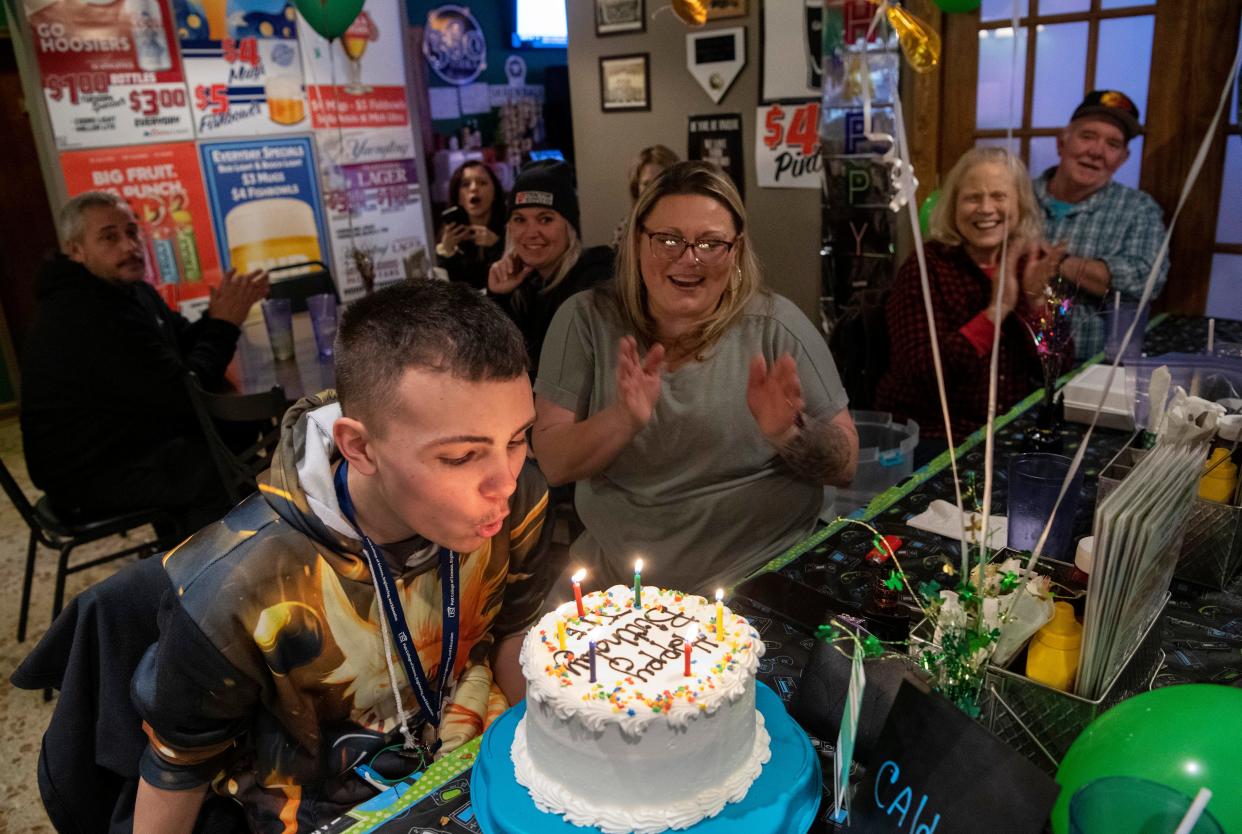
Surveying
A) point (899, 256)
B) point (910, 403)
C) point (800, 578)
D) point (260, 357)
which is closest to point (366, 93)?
point (260, 357)

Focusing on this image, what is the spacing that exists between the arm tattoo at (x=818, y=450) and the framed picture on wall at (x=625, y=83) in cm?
330

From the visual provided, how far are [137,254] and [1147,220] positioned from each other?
12.1ft

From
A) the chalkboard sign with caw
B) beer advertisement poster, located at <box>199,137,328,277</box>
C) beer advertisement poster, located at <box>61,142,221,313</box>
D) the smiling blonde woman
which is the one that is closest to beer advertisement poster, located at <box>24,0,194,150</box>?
beer advertisement poster, located at <box>61,142,221,313</box>

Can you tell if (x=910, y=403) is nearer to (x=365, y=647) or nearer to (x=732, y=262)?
(x=732, y=262)

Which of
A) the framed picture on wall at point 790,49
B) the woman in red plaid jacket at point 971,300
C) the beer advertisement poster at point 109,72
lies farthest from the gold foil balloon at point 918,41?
the beer advertisement poster at point 109,72

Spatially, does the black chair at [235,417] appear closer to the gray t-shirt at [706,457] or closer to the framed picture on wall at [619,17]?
the gray t-shirt at [706,457]

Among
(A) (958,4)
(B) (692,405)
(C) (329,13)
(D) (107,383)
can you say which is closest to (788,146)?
(A) (958,4)

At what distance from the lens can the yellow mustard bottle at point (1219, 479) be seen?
1489mm

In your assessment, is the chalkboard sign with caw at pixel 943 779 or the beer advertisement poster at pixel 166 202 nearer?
the chalkboard sign with caw at pixel 943 779

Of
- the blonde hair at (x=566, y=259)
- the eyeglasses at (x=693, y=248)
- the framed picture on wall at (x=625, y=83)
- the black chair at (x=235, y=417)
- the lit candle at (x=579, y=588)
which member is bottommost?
the black chair at (x=235, y=417)

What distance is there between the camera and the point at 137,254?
316 centimetres

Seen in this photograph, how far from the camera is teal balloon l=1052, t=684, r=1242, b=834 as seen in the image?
80 centimetres

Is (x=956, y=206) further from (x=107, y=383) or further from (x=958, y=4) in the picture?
(x=107, y=383)

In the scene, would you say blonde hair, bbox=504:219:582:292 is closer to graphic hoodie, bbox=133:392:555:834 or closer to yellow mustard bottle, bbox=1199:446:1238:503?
graphic hoodie, bbox=133:392:555:834
